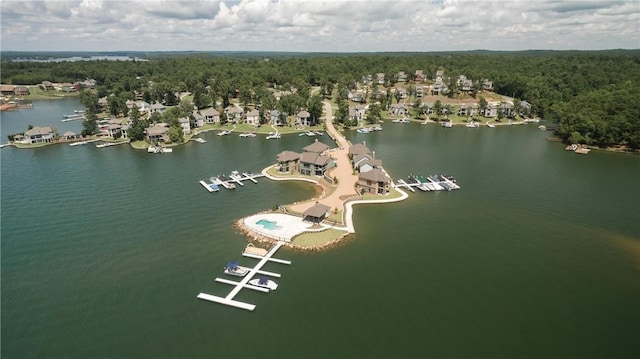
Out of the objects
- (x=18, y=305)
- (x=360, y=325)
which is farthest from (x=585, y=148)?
(x=18, y=305)

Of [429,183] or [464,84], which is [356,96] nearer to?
[464,84]

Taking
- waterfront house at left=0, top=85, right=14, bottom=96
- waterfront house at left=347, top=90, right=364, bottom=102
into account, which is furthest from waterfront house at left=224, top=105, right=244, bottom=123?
waterfront house at left=0, top=85, right=14, bottom=96

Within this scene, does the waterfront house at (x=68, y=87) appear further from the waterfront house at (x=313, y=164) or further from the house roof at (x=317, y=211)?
the house roof at (x=317, y=211)

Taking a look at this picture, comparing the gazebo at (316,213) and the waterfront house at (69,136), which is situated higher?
the waterfront house at (69,136)

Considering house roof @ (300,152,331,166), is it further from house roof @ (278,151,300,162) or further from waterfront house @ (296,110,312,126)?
waterfront house @ (296,110,312,126)

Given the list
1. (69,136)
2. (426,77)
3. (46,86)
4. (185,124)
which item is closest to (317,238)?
(185,124)

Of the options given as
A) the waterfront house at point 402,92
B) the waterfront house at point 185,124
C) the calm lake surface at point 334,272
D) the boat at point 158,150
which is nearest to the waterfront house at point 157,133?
the boat at point 158,150

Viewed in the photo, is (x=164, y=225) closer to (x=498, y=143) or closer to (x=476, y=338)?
(x=476, y=338)

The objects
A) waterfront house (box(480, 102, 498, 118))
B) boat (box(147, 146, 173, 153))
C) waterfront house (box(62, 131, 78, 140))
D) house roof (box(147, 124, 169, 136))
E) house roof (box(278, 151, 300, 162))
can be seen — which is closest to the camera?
house roof (box(278, 151, 300, 162))
